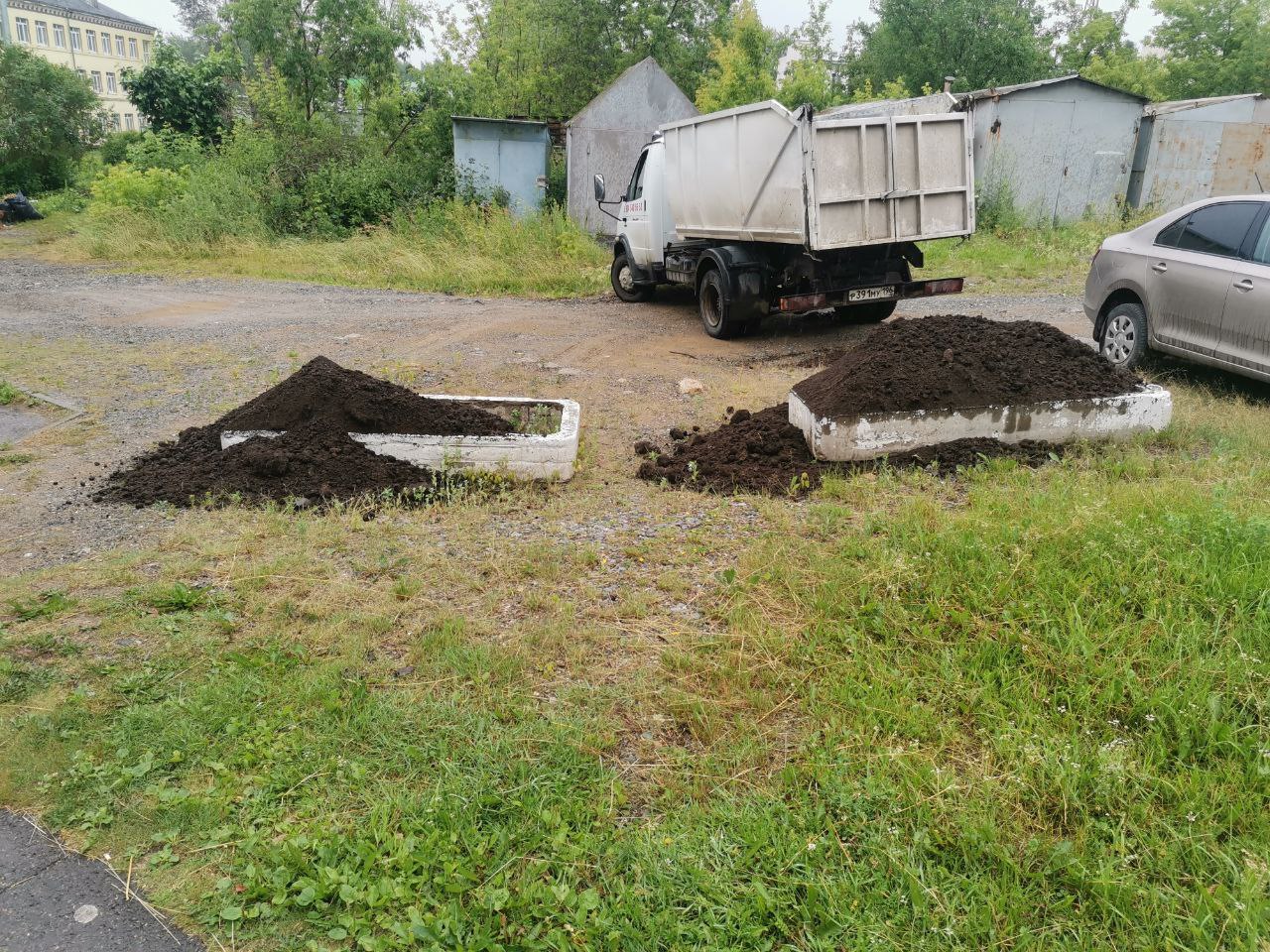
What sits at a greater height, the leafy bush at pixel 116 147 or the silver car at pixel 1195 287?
the leafy bush at pixel 116 147

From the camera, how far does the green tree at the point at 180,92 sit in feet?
97.7

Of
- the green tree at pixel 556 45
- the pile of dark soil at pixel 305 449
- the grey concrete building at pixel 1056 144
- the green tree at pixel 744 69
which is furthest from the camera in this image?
the green tree at pixel 556 45

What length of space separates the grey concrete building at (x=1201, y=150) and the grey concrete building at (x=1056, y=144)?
1.58ft

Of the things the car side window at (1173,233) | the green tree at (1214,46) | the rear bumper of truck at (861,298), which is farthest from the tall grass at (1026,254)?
the green tree at (1214,46)

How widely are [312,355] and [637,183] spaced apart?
558cm

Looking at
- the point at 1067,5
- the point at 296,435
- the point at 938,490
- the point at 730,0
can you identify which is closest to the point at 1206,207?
the point at 938,490

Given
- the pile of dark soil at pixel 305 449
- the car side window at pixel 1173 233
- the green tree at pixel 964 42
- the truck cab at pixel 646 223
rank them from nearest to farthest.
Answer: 1. the pile of dark soil at pixel 305 449
2. the car side window at pixel 1173 233
3. the truck cab at pixel 646 223
4. the green tree at pixel 964 42

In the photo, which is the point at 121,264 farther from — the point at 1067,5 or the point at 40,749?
the point at 1067,5

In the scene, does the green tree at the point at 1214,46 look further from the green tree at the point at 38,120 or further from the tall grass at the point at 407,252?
the green tree at the point at 38,120

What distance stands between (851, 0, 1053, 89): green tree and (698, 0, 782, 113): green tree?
16119mm

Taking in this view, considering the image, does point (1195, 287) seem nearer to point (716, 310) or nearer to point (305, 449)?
point (716, 310)

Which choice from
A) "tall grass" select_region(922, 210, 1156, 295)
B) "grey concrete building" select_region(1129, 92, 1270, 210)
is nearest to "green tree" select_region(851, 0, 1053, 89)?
"grey concrete building" select_region(1129, 92, 1270, 210)

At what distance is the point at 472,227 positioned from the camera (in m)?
18.3

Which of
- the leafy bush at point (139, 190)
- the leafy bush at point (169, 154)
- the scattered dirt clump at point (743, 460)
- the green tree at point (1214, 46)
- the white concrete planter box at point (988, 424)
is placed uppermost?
the green tree at point (1214, 46)
